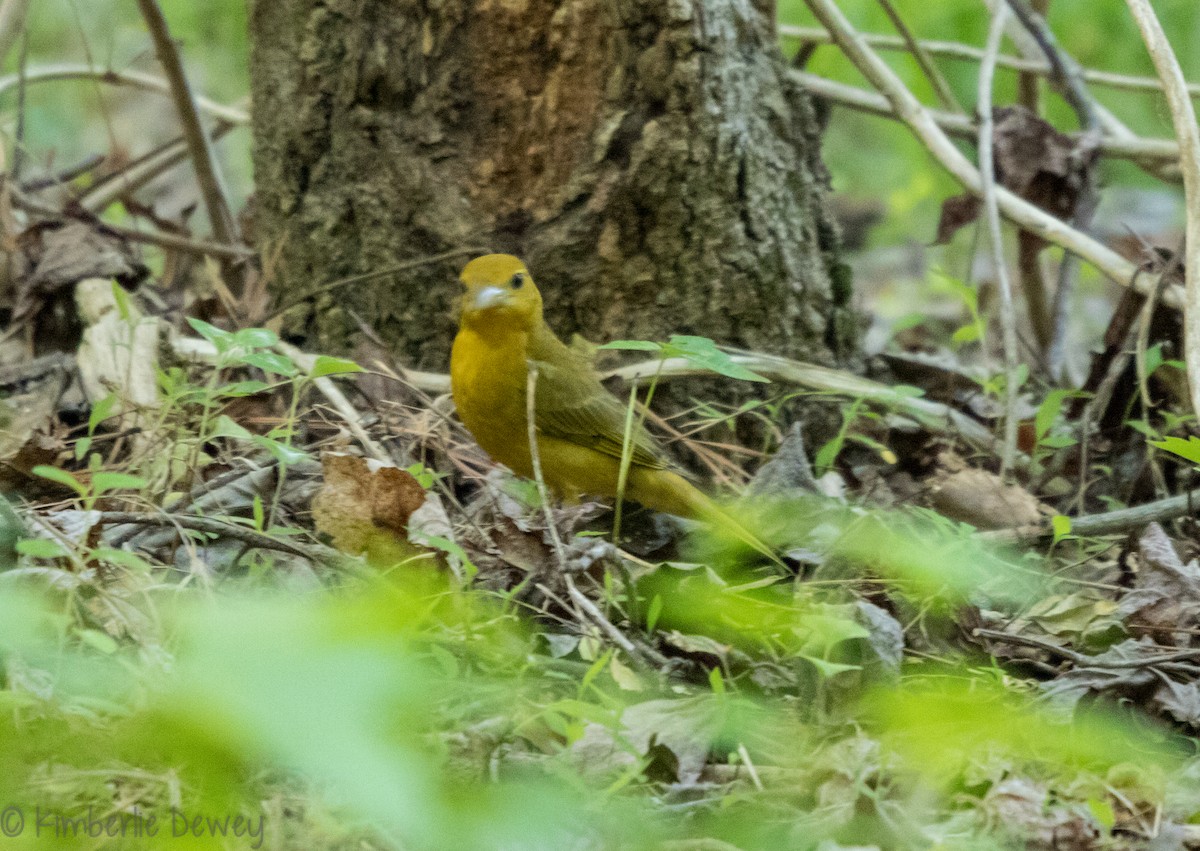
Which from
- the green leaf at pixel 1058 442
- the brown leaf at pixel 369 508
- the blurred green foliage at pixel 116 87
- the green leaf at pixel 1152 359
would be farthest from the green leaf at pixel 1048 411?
the blurred green foliage at pixel 116 87

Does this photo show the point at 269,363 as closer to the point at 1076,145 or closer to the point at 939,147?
the point at 939,147

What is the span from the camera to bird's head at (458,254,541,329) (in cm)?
353

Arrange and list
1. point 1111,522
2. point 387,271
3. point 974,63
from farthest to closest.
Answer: point 974,63 < point 387,271 < point 1111,522

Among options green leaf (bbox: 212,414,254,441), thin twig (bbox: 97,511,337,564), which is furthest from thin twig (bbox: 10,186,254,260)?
thin twig (bbox: 97,511,337,564)

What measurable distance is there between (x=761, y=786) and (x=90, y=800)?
102 cm

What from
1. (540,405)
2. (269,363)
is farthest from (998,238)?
(269,363)

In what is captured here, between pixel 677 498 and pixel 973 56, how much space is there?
9.12ft

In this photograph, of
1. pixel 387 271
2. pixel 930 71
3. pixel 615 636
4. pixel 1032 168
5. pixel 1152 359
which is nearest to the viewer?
pixel 615 636

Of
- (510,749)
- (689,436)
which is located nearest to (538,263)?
(689,436)

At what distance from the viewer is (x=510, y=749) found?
6.87 ft

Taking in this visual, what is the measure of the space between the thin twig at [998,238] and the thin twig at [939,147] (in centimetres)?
5

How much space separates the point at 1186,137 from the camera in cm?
293

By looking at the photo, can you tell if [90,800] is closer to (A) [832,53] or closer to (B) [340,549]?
(B) [340,549]

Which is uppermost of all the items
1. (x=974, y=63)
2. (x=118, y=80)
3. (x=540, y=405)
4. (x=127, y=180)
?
(x=974, y=63)
